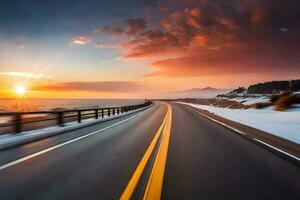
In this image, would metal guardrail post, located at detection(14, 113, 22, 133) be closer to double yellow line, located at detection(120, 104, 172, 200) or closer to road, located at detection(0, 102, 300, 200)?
road, located at detection(0, 102, 300, 200)

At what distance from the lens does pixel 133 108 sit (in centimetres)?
5175

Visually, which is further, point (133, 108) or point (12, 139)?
point (133, 108)

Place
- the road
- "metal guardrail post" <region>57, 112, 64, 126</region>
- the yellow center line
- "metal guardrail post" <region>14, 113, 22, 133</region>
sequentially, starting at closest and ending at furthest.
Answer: the yellow center line → the road → "metal guardrail post" <region>14, 113, 22, 133</region> → "metal guardrail post" <region>57, 112, 64, 126</region>

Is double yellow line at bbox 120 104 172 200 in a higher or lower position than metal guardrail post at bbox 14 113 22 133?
lower

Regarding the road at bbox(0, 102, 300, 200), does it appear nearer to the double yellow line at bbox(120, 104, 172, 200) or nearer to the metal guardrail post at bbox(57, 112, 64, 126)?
the double yellow line at bbox(120, 104, 172, 200)

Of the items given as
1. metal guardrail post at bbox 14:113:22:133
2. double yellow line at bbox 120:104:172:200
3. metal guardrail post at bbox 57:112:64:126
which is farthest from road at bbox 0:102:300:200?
A: metal guardrail post at bbox 57:112:64:126

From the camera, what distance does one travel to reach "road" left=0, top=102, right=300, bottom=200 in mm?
5168

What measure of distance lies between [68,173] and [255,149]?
6366 mm

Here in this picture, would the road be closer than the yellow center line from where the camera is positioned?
No

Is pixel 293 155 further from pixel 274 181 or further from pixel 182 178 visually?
pixel 182 178

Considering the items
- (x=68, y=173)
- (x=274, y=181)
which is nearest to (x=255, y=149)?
(x=274, y=181)

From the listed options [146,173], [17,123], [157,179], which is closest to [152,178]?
[157,179]

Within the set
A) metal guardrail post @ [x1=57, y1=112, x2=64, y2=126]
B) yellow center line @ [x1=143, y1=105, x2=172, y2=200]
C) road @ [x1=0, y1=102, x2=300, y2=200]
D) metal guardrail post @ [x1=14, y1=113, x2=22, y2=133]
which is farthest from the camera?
metal guardrail post @ [x1=57, y1=112, x2=64, y2=126]

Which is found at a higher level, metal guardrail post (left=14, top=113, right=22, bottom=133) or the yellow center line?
metal guardrail post (left=14, top=113, right=22, bottom=133)
